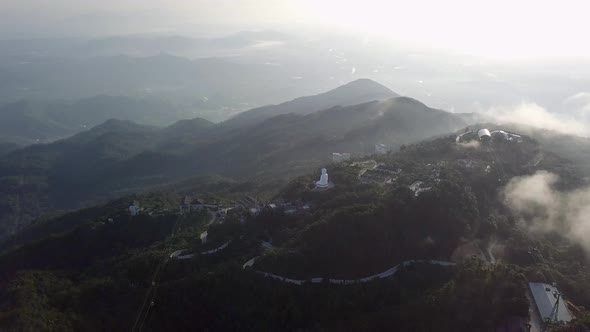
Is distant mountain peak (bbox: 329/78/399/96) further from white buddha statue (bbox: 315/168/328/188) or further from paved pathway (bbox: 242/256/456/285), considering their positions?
paved pathway (bbox: 242/256/456/285)

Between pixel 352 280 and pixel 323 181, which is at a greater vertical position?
pixel 323 181

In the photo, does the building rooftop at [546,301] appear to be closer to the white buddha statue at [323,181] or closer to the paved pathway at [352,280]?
the paved pathway at [352,280]

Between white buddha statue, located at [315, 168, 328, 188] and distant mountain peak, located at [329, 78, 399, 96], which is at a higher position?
white buddha statue, located at [315, 168, 328, 188]

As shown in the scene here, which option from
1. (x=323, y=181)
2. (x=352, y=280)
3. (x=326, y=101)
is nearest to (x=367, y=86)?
(x=326, y=101)

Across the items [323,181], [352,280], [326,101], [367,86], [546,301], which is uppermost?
[323,181]

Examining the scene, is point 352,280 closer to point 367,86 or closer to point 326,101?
point 326,101

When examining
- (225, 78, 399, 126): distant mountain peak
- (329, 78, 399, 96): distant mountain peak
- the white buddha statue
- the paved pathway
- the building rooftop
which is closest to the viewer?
the building rooftop

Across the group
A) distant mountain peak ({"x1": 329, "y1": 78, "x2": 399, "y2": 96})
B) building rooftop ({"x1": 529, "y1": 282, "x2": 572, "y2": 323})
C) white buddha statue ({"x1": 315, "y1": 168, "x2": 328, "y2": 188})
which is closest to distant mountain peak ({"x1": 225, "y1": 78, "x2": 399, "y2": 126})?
distant mountain peak ({"x1": 329, "y1": 78, "x2": 399, "y2": 96})

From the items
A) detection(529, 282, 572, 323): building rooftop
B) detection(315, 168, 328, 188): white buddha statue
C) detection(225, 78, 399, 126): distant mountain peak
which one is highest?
detection(315, 168, 328, 188): white buddha statue

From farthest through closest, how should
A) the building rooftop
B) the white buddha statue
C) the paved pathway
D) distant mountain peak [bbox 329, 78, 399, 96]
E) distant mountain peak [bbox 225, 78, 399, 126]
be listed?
distant mountain peak [bbox 329, 78, 399, 96]
distant mountain peak [bbox 225, 78, 399, 126]
the white buddha statue
the paved pathway
the building rooftop
